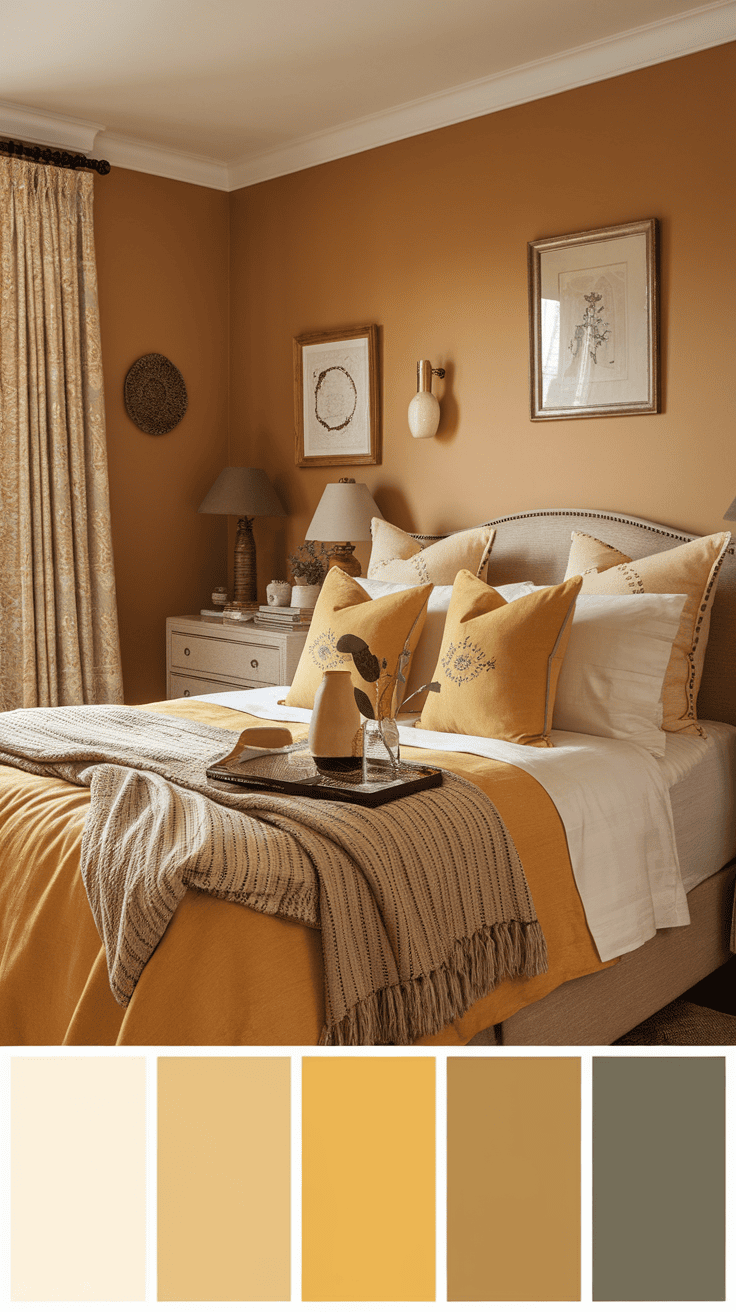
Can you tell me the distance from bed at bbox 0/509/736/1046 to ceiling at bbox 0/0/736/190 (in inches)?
58.1

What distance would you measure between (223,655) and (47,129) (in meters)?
2.13

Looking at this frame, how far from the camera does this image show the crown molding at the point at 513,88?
3215mm

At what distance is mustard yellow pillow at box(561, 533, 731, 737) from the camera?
288cm

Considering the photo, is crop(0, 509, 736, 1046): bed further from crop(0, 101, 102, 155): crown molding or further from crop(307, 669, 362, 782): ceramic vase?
crop(0, 101, 102, 155): crown molding

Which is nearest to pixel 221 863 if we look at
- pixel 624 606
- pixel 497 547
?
pixel 624 606

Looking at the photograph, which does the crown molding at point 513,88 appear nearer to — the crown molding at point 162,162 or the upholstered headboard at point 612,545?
the crown molding at point 162,162

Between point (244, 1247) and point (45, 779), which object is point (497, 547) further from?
point (244, 1247)

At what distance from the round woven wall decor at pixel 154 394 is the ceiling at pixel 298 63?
82 centimetres

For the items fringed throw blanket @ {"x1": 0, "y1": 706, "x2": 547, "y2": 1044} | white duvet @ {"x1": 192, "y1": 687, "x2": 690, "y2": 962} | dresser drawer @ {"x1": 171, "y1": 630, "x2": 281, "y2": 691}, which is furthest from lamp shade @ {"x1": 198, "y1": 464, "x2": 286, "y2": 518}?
fringed throw blanket @ {"x1": 0, "y1": 706, "x2": 547, "y2": 1044}

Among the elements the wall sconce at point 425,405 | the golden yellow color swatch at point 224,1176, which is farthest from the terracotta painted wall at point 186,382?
the golden yellow color swatch at point 224,1176

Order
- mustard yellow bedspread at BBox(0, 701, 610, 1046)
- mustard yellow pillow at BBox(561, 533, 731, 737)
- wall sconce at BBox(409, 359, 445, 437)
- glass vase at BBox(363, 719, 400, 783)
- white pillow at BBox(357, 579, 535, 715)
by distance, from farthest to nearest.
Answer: wall sconce at BBox(409, 359, 445, 437) < white pillow at BBox(357, 579, 535, 715) < mustard yellow pillow at BBox(561, 533, 731, 737) < glass vase at BBox(363, 719, 400, 783) < mustard yellow bedspread at BBox(0, 701, 610, 1046)

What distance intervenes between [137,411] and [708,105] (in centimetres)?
251

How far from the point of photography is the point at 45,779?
230 cm

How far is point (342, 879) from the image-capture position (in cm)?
182
